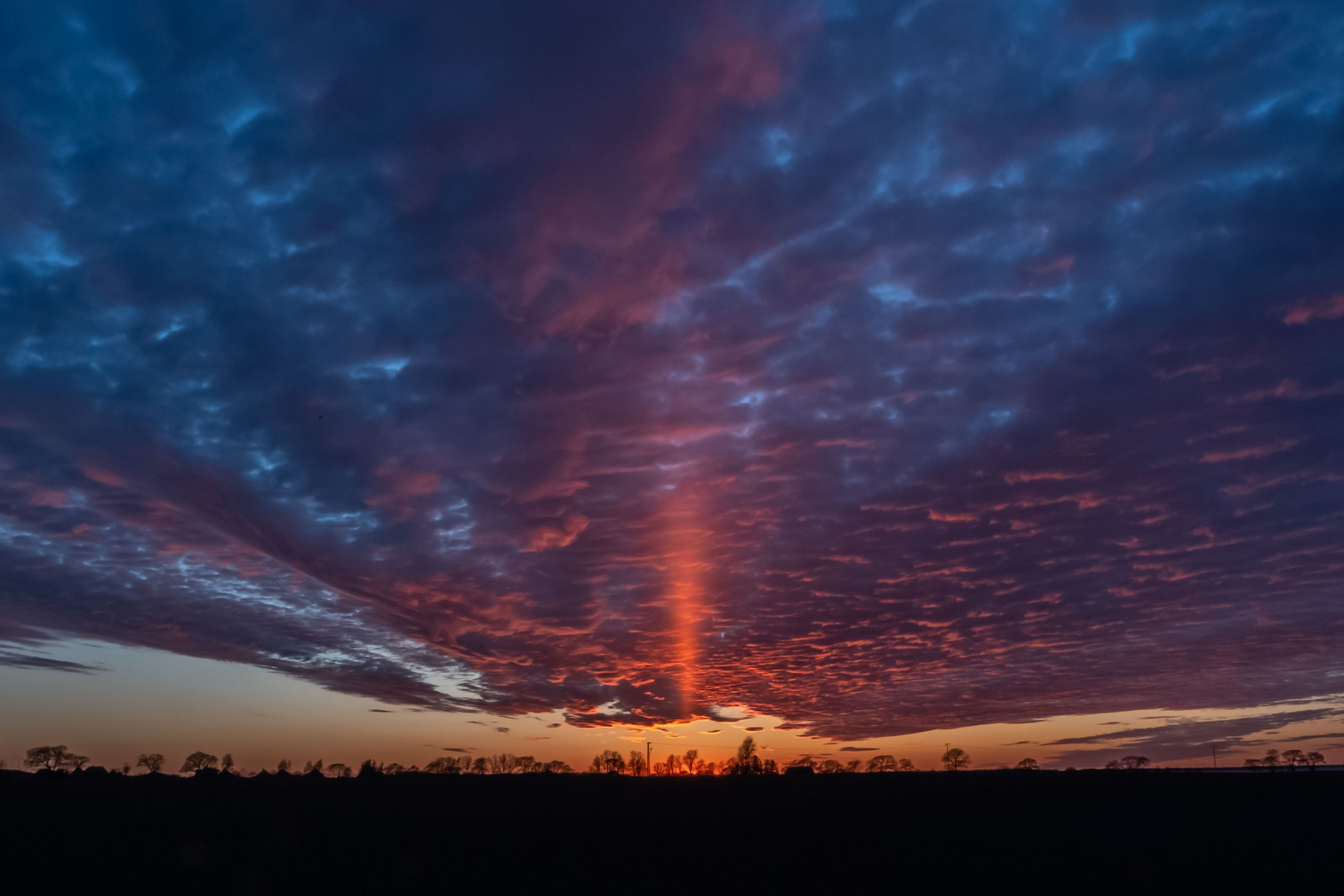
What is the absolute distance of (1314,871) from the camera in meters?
43.9

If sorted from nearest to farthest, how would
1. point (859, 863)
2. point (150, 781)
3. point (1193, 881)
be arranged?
point (1193, 881) < point (859, 863) < point (150, 781)

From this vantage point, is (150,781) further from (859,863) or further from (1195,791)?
(1195,791)

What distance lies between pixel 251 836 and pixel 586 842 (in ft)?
75.9

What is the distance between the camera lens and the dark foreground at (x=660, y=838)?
4091cm

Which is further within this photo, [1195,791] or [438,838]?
[1195,791]

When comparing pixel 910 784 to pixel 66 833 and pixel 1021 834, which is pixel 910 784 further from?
pixel 66 833

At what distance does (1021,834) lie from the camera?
188 feet

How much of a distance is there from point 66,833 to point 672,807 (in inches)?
1918

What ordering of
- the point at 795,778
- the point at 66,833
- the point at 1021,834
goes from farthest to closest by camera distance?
the point at 795,778
the point at 1021,834
the point at 66,833

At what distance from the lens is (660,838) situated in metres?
55.4

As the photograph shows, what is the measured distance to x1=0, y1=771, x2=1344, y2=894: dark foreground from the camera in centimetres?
4091

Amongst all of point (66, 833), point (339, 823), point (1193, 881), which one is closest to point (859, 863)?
point (1193, 881)

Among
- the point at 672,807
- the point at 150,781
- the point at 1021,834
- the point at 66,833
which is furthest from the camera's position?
the point at 150,781

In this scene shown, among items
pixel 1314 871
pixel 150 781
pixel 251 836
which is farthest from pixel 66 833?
pixel 1314 871
